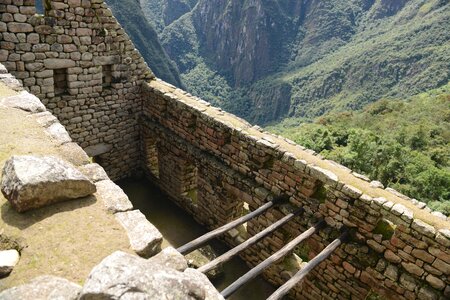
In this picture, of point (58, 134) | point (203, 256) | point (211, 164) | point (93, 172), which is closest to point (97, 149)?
point (211, 164)

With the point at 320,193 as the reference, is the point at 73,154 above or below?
above

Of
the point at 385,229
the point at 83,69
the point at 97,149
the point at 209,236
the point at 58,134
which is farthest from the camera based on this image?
the point at 97,149

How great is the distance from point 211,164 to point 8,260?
4960mm

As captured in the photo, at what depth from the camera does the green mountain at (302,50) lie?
3103 inches

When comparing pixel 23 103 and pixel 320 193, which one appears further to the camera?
pixel 320 193

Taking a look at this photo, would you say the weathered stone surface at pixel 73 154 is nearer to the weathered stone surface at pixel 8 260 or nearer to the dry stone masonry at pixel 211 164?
the dry stone masonry at pixel 211 164

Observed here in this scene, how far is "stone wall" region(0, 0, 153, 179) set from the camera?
7254 millimetres

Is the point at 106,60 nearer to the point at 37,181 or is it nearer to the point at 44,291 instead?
the point at 37,181

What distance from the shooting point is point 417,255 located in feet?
15.5

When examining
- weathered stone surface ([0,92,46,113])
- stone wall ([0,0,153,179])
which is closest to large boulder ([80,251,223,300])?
weathered stone surface ([0,92,46,113])

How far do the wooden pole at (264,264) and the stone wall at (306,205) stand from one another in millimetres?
463

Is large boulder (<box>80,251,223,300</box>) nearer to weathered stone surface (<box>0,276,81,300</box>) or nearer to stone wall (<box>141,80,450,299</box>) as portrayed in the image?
weathered stone surface (<box>0,276,81,300</box>)

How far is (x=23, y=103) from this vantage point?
497 centimetres

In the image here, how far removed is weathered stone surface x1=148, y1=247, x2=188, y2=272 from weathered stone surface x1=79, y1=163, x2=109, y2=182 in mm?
1268
